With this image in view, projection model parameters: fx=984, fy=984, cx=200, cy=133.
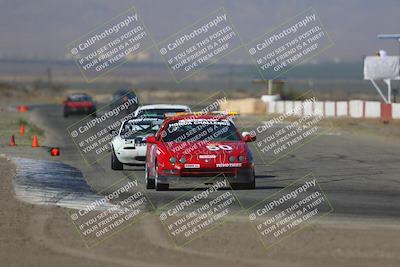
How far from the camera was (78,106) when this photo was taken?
58.2 meters

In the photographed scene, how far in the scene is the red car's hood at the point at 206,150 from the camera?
54.6 feet

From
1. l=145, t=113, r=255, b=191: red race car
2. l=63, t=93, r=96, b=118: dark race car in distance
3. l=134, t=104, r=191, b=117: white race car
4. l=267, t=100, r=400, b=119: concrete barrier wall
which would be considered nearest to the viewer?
l=145, t=113, r=255, b=191: red race car

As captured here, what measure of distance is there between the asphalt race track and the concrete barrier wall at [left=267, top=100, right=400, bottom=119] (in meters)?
12.3

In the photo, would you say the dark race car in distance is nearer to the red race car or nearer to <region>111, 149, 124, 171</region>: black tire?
<region>111, 149, 124, 171</region>: black tire

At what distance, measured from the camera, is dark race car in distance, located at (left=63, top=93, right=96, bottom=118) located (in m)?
57.9

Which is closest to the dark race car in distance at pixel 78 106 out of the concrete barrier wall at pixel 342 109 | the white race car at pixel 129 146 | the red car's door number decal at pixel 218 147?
the concrete barrier wall at pixel 342 109

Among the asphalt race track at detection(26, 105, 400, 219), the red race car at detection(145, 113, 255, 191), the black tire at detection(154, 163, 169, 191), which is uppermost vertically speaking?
the red race car at detection(145, 113, 255, 191)

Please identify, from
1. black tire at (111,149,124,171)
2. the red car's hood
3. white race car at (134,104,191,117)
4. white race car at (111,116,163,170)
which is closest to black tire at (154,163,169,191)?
the red car's hood

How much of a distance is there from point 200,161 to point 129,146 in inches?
192

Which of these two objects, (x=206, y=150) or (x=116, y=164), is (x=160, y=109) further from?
(x=206, y=150)

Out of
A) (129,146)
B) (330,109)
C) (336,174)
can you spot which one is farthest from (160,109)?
(330,109)

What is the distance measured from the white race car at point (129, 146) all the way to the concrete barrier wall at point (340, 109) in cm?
2326

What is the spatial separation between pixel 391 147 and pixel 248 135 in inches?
510

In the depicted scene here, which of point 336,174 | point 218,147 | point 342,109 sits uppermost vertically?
point 218,147
